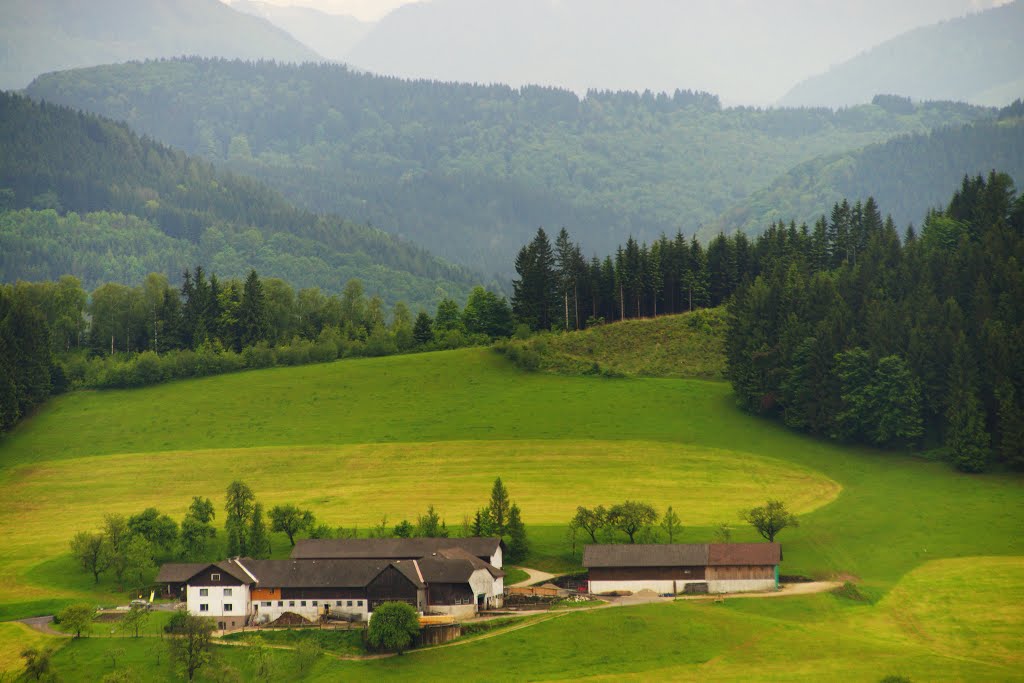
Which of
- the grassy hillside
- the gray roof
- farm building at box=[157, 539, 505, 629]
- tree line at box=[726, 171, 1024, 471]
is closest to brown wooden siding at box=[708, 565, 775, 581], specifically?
the gray roof

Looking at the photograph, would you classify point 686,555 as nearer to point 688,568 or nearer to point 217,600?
point 688,568

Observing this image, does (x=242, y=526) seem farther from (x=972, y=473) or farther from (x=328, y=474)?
(x=972, y=473)

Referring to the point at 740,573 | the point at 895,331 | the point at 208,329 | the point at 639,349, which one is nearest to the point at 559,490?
the point at 740,573

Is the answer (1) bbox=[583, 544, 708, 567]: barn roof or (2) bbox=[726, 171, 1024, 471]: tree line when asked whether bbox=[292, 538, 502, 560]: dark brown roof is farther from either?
(2) bbox=[726, 171, 1024, 471]: tree line

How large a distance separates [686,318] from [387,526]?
215 feet

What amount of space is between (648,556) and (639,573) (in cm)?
147

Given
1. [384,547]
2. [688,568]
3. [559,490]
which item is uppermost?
[559,490]

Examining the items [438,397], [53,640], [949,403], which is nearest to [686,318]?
[438,397]

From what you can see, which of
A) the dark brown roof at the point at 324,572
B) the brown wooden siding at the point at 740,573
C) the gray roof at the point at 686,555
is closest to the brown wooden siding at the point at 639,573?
the gray roof at the point at 686,555

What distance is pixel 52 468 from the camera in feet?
389

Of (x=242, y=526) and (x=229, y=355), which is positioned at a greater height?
(x=229, y=355)

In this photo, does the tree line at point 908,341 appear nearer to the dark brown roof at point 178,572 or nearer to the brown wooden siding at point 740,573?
the brown wooden siding at point 740,573

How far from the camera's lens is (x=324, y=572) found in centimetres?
8281

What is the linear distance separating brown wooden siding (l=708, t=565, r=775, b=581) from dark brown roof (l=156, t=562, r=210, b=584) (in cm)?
3543
